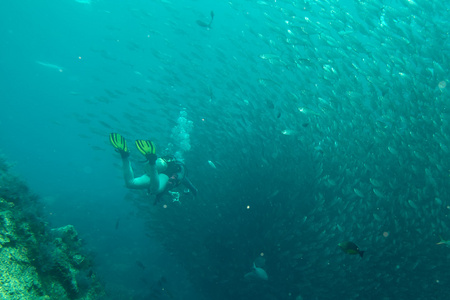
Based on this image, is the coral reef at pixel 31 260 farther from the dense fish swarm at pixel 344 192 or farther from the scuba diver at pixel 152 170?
the dense fish swarm at pixel 344 192

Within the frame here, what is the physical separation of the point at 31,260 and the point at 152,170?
3517 millimetres

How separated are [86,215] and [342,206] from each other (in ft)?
67.0

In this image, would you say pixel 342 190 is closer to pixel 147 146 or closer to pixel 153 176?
pixel 153 176

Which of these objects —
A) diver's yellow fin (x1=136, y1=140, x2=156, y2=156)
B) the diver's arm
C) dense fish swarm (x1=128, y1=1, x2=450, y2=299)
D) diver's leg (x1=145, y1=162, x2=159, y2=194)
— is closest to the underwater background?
dense fish swarm (x1=128, y1=1, x2=450, y2=299)

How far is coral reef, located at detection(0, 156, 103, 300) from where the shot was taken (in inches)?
111

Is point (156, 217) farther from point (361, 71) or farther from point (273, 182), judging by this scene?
point (361, 71)

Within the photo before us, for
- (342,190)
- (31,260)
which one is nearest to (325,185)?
(342,190)

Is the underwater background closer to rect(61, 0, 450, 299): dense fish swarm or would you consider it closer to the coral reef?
rect(61, 0, 450, 299): dense fish swarm

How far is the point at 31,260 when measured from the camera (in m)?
3.23

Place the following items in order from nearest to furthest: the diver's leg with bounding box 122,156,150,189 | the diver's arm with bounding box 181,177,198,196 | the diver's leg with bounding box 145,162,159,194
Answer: the diver's leg with bounding box 145,162,159,194 < the diver's leg with bounding box 122,156,150,189 < the diver's arm with bounding box 181,177,198,196

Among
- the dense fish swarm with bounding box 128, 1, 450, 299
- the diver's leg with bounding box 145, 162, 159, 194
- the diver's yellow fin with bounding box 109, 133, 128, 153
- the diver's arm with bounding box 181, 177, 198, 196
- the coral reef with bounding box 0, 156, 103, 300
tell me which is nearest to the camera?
the coral reef with bounding box 0, 156, 103, 300

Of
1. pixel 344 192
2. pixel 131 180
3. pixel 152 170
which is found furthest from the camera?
pixel 344 192

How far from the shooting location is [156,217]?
1565 centimetres

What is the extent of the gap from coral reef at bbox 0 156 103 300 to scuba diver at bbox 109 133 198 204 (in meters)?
2.16
